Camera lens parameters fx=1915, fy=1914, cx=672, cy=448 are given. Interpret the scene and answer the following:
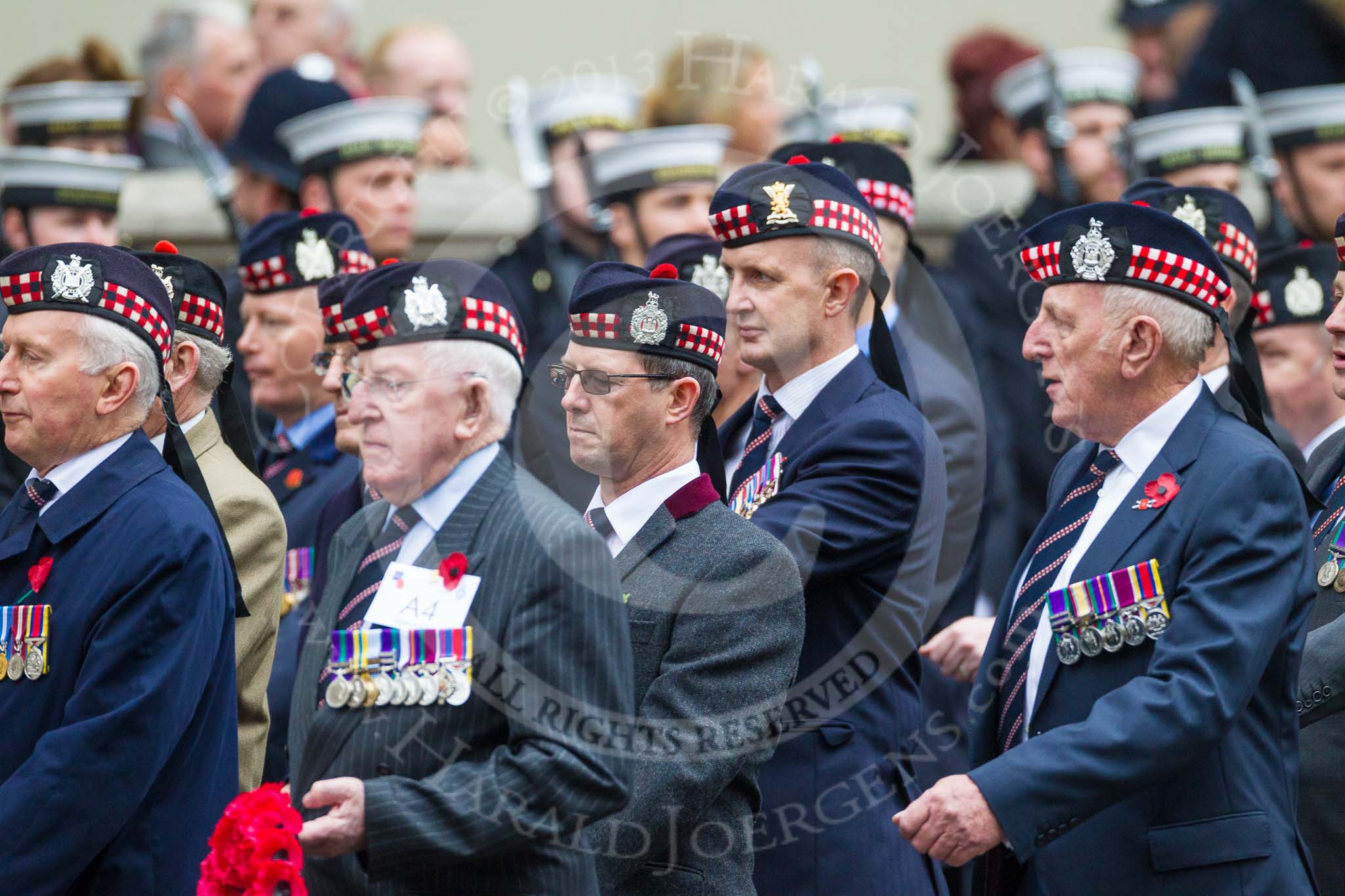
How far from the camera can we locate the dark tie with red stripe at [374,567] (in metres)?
3.74

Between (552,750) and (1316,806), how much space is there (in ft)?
6.92

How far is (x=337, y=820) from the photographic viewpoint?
3295 millimetres

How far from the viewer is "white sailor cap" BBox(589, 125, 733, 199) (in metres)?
6.91

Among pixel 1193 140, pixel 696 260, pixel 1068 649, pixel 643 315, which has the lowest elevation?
pixel 1068 649

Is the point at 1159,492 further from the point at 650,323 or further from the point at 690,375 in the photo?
the point at 650,323

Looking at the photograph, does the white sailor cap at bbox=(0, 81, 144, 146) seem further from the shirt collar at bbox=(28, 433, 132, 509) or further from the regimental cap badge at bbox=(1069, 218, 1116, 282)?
the regimental cap badge at bbox=(1069, 218, 1116, 282)

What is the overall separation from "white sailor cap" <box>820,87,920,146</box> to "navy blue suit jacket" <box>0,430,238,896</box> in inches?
162

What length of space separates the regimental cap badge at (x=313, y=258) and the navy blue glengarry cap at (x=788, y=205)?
1.74 meters

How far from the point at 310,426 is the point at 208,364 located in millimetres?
1002

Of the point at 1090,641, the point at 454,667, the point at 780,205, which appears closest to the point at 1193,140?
the point at 780,205

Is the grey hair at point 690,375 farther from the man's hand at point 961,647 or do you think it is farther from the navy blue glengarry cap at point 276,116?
the navy blue glengarry cap at point 276,116

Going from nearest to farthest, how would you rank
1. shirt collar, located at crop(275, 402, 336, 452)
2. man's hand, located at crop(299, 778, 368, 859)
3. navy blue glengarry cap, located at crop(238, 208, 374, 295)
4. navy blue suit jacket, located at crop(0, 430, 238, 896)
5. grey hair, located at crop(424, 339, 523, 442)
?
man's hand, located at crop(299, 778, 368, 859), navy blue suit jacket, located at crop(0, 430, 238, 896), grey hair, located at crop(424, 339, 523, 442), shirt collar, located at crop(275, 402, 336, 452), navy blue glengarry cap, located at crop(238, 208, 374, 295)

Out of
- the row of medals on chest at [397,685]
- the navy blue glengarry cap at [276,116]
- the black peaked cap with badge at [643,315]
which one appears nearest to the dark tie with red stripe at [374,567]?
the row of medals on chest at [397,685]

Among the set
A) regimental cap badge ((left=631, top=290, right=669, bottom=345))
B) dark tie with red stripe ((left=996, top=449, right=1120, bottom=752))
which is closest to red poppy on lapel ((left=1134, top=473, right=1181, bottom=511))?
dark tie with red stripe ((left=996, top=449, right=1120, bottom=752))
